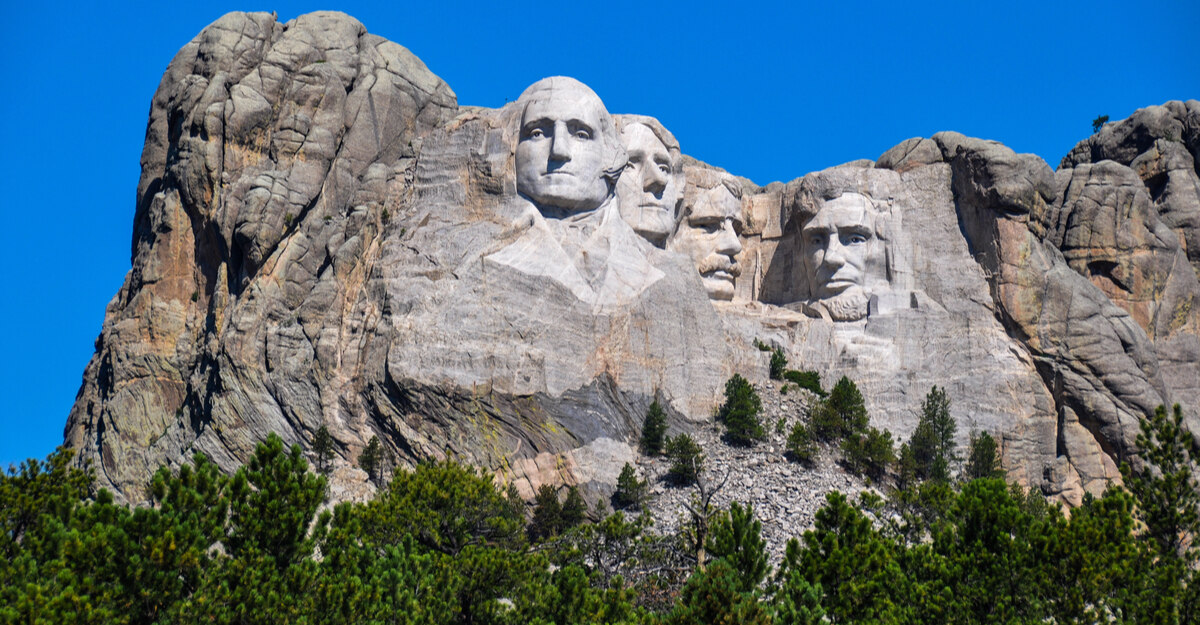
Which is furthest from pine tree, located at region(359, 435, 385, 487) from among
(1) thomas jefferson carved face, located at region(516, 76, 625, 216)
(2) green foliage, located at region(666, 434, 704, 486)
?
(1) thomas jefferson carved face, located at region(516, 76, 625, 216)

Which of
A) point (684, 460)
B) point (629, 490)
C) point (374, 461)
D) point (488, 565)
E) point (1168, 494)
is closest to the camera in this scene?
point (1168, 494)

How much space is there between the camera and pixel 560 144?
51125mm

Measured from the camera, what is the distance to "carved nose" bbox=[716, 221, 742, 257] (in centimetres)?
5847

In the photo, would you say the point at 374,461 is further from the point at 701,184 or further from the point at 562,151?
the point at 701,184

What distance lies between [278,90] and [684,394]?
15.4 meters

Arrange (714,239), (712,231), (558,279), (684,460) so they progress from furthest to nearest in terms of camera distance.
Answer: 1. (712,231)
2. (714,239)
3. (558,279)
4. (684,460)

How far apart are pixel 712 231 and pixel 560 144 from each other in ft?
30.7

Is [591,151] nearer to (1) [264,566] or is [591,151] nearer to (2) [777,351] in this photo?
(2) [777,351]

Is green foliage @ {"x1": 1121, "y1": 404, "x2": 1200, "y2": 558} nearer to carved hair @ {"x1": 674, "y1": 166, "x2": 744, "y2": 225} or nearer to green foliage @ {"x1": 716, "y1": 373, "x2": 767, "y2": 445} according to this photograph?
green foliage @ {"x1": 716, "y1": 373, "x2": 767, "y2": 445}

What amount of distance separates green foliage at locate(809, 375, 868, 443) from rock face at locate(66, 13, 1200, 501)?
1.67 metres

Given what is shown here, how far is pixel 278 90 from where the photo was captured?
175 ft

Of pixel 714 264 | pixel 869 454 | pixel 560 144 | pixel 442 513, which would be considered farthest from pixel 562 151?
pixel 442 513

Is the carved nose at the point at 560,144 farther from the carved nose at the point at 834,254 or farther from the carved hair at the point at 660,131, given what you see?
the carved nose at the point at 834,254

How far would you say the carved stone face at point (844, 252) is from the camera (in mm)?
56312
